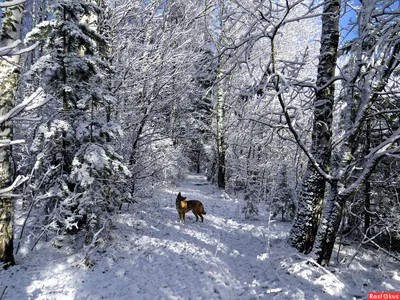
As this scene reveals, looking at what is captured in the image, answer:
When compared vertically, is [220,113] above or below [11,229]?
above

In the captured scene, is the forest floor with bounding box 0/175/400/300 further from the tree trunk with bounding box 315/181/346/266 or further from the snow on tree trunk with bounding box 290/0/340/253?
the snow on tree trunk with bounding box 290/0/340/253

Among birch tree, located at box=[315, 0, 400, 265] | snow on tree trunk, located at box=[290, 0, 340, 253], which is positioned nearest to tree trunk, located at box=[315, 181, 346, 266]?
birch tree, located at box=[315, 0, 400, 265]

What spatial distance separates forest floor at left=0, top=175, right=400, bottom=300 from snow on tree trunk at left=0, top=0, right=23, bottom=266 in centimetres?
71

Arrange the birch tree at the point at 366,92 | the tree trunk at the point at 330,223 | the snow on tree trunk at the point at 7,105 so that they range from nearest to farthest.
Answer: the birch tree at the point at 366,92, the tree trunk at the point at 330,223, the snow on tree trunk at the point at 7,105

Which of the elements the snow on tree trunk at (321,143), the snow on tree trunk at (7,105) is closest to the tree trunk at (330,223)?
the snow on tree trunk at (321,143)

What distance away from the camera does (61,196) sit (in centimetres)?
609

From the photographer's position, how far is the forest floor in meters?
4.78

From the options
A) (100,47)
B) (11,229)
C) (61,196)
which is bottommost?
(11,229)

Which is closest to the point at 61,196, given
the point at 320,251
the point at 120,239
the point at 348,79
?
the point at 120,239

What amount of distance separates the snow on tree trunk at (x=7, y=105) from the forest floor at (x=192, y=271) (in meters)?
0.71

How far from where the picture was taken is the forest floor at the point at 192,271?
4781 mm

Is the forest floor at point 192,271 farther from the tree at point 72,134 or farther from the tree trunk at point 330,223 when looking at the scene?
the tree at point 72,134

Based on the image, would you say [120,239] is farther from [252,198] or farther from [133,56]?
[133,56]

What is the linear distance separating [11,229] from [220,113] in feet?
38.8
